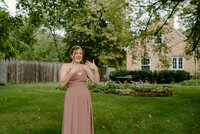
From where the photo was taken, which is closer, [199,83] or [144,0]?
[144,0]

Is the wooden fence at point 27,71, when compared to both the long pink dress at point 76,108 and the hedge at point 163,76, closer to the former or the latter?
the hedge at point 163,76

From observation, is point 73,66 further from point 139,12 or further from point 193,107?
point 139,12

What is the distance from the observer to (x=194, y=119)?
6375mm

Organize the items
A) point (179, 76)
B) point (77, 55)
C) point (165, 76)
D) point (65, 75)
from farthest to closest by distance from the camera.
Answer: point (165, 76), point (179, 76), point (77, 55), point (65, 75)

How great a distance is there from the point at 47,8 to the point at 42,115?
427cm

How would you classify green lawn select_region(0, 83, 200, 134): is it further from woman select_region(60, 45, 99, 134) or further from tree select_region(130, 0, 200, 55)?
tree select_region(130, 0, 200, 55)

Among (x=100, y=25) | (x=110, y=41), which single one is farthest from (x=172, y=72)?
(x=100, y=25)

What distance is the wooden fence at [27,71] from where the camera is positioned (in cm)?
1747

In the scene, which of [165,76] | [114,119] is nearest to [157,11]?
[114,119]

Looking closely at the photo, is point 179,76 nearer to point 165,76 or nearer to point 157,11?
point 165,76

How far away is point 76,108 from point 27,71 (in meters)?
17.5

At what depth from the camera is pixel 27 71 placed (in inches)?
768

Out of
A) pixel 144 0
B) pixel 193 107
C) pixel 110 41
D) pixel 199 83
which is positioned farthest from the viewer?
pixel 110 41

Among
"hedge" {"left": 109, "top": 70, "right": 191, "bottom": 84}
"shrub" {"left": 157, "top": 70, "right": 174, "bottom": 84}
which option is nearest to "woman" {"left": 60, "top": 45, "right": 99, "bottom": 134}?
"hedge" {"left": 109, "top": 70, "right": 191, "bottom": 84}
